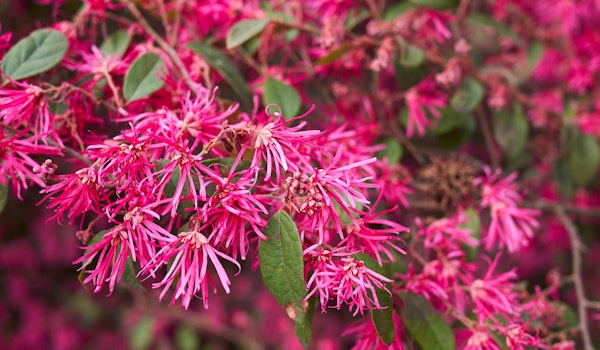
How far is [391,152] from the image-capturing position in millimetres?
1143

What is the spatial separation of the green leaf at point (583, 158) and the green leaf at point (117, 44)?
1049 millimetres

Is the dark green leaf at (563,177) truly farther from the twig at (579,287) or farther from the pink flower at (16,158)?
the pink flower at (16,158)

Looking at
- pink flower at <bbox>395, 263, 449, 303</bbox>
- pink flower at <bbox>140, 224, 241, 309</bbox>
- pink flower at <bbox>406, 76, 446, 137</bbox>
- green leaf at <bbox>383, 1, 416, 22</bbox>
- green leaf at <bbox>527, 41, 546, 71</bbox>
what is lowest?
pink flower at <bbox>395, 263, 449, 303</bbox>

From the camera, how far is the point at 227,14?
110 centimetres

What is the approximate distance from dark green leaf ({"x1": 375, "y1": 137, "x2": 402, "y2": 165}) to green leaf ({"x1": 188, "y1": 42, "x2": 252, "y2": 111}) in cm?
31

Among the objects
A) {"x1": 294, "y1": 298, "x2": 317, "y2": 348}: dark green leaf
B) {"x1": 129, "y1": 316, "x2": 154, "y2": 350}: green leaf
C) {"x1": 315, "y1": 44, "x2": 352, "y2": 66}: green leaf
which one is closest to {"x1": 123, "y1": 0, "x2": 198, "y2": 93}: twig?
{"x1": 315, "y1": 44, "x2": 352, "y2": 66}: green leaf

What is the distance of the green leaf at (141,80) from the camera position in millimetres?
836

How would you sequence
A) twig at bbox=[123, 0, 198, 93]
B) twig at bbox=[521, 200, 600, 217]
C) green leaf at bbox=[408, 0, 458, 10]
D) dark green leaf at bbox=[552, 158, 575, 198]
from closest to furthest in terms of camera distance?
twig at bbox=[123, 0, 198, 93] → green leaf at bbox=[408, 0, 458, 10] → twig at bbox=[521, 200, 600, 217] → dark green leaf at bbox=[552, 158, 575, 198]

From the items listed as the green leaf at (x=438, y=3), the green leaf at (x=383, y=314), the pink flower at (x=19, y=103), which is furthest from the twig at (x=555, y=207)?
the pink flower at (x=19, y=103)

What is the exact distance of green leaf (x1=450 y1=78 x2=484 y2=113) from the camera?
1157mm

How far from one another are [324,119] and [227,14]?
301 mm

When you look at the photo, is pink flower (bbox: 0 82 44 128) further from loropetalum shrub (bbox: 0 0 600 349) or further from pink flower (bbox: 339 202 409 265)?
pink flower (bbox: 339 202 409 265)

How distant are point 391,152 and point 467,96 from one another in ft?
0.68

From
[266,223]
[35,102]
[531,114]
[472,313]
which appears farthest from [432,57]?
[35,102]
